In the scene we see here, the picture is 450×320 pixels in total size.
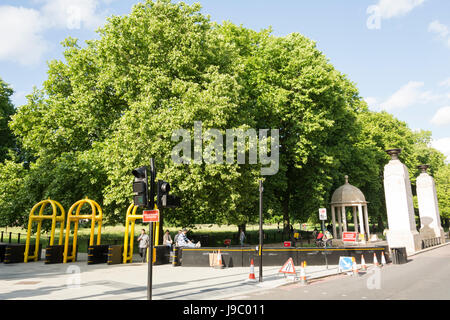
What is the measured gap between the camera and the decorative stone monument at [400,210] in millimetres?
24281

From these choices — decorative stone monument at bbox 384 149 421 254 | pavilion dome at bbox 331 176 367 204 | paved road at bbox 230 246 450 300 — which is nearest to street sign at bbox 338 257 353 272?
paved road at bbox 230 246 450 300

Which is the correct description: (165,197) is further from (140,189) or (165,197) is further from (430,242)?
(430,242)

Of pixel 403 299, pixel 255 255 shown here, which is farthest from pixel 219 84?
pixel 403 299

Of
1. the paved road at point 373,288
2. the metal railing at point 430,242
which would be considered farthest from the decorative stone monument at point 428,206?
the paved road at point 373,288

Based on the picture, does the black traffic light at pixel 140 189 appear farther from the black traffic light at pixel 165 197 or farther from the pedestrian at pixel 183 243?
the pedestrian at pixel 183 243

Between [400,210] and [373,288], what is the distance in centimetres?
1663

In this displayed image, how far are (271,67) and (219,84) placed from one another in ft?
32.6

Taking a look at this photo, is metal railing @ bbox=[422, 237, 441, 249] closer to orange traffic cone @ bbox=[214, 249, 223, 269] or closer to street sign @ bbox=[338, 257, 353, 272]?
street sign @ bbox=[338, 257, 353, 272]

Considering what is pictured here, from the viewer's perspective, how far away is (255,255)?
52.7 feet

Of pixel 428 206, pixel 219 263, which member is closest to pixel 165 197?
pixel 219 263

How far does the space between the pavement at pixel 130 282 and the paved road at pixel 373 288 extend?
61cm

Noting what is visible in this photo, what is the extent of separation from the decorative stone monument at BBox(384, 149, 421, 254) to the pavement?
32.3ft

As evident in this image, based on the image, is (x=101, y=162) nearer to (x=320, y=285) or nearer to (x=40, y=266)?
(x=40, y=266)

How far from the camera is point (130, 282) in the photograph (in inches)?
463
